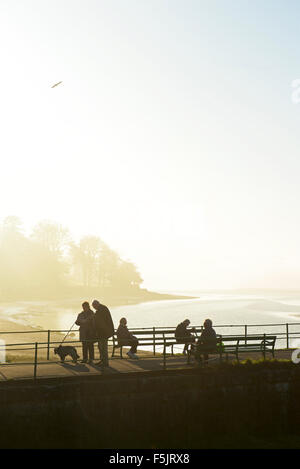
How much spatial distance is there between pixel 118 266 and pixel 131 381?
130 m

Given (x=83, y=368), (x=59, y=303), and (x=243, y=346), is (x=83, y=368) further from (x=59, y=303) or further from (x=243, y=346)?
(x=59, y=303)

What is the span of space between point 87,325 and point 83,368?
1.60 metres

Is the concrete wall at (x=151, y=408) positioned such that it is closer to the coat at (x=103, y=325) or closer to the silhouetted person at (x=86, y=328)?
the coat at (x=103, y=325)

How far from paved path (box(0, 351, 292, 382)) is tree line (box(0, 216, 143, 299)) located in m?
83.8

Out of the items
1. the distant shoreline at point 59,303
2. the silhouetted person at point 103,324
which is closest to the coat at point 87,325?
the silhouetted person at point 103,324

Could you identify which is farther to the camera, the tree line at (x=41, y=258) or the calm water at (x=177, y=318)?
the tree line at (x=41, y=258)

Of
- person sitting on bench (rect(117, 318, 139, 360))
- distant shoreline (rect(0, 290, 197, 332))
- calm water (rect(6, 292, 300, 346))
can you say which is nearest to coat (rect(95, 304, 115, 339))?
person sitting on bench (rect(117, 318, 139, 360))

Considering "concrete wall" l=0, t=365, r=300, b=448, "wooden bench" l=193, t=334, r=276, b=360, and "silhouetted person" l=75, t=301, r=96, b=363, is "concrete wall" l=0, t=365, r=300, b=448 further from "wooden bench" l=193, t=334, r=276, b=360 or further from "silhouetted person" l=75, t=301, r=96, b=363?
"silhouetted person" l=75, t=301, r=96, b=363

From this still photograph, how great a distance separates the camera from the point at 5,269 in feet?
335

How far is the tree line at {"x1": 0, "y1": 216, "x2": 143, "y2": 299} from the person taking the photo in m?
→ 103

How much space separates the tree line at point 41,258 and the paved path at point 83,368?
83.8 m

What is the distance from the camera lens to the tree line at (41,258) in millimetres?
103062

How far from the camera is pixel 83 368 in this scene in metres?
14.9
